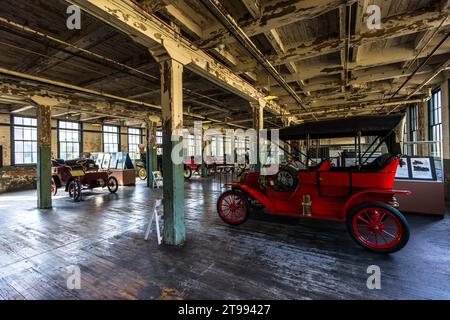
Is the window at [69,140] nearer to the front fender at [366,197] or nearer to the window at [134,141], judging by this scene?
the window at [134,141]

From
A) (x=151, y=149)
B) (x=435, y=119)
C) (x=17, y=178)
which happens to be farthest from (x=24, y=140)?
(x=435, y=119)

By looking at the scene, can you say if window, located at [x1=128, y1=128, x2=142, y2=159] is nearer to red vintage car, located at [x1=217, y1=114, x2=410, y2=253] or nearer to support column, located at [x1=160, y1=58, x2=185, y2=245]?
red vintage car, located at [x1=217, y1=114, x2=410, y2=253]

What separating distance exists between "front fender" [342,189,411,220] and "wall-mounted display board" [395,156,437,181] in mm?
2101

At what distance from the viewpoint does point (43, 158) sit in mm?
5934

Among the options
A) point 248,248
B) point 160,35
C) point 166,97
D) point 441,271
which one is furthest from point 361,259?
point 160,35

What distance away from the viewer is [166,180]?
330 cm

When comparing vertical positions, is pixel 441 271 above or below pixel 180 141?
below

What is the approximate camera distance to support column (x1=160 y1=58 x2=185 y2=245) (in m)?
3.25

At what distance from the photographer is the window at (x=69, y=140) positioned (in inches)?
458

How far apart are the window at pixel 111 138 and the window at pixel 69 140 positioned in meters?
1.52

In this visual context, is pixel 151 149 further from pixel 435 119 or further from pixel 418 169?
pixel 435 119

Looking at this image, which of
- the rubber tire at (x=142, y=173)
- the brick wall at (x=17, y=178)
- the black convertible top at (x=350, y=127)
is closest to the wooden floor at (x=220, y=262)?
the black convertible top at (x=350, y=127)
